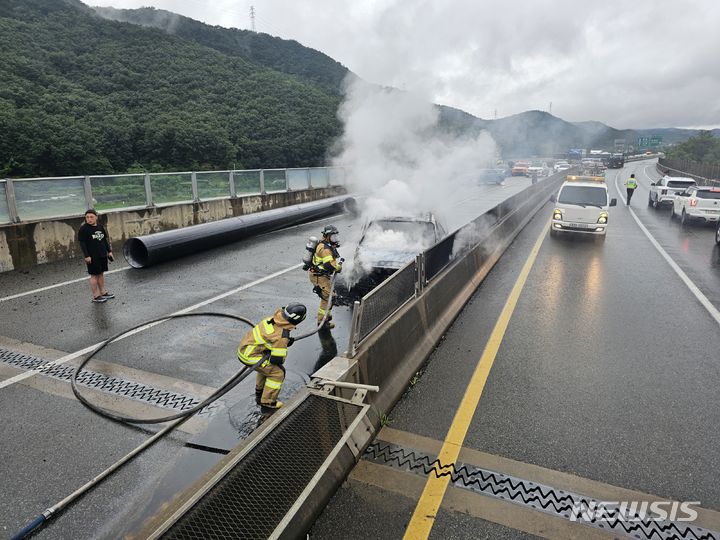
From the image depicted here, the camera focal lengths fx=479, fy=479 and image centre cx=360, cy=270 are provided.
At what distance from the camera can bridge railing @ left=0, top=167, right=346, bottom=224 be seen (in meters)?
11.3

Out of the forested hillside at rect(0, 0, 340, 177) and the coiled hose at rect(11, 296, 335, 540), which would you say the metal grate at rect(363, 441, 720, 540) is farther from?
the forested hillside at rect(0, 0, 340, 177)

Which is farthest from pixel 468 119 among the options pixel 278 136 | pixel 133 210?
pixel 278 136

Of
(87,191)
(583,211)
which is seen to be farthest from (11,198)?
(583,211)

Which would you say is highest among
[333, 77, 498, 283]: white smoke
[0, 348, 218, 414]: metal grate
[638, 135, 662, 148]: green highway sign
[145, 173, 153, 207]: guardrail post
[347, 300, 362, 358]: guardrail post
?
[638, 135, 662, 148]: green highway sign

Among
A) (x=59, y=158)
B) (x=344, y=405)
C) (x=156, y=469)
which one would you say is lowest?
(x=156, y=469)

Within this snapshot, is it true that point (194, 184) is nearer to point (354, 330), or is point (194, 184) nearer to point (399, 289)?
point (399, 289)

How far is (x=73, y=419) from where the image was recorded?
480cm

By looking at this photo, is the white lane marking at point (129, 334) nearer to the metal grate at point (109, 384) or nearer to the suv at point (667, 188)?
the metal grate at point (109, 384)

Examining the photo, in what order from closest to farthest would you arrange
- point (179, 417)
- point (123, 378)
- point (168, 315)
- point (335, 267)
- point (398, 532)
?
1. point (398, 532)
2. point (179, 417)
3. point (123, 378)
4. point (335, 267)
5. point (168, 315)

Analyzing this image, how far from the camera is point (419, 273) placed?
6328mm

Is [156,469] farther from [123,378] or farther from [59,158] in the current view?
[59,158]

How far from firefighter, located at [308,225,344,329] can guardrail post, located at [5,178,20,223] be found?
8.22 meters

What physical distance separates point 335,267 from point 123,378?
3.12m

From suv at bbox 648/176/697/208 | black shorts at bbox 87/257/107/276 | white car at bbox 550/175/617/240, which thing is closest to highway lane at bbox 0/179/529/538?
black shorts at bbox 87/257/107/276
